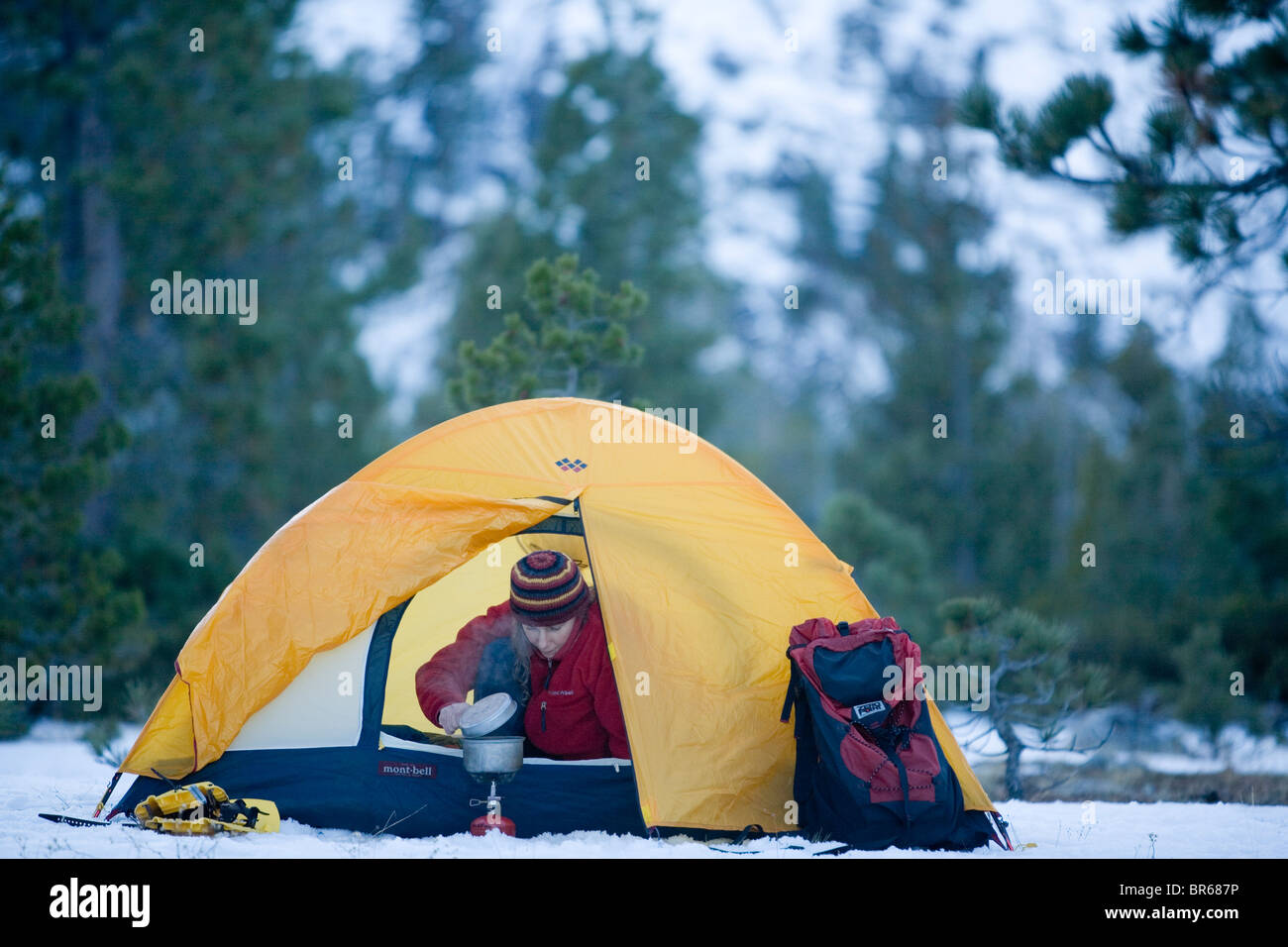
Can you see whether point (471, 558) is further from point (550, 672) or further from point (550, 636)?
point (550, 672)

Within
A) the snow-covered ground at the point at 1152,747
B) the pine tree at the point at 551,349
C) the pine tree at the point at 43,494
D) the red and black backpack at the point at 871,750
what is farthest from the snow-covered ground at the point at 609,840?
the pine tree at the point at 551,349

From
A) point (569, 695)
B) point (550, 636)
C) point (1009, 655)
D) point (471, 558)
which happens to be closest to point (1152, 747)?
point (1009, 655)

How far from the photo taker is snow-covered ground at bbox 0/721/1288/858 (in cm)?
384

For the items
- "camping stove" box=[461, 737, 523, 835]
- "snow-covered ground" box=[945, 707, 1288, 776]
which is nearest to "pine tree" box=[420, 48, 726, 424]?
"snow-covered ground" box=[945, 707, 1288, 776]

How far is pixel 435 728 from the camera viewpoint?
5102 millimetres

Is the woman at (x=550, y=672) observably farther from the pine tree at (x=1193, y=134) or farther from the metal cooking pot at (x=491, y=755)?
the pine tree at (x=1193, y=134)

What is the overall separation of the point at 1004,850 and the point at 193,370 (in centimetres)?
996

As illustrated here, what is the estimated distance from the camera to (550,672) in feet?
15.7

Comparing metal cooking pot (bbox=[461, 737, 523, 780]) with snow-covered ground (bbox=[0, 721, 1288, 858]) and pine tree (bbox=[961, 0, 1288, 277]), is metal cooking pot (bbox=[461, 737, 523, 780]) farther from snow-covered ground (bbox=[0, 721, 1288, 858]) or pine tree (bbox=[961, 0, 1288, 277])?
pine tree (bbox=[961, 0, 1288, 277])

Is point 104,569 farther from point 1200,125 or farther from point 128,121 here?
point 1200,125

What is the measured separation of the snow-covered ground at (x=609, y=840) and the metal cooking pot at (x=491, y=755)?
25 cm

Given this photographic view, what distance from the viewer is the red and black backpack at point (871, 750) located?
13.4 ft
